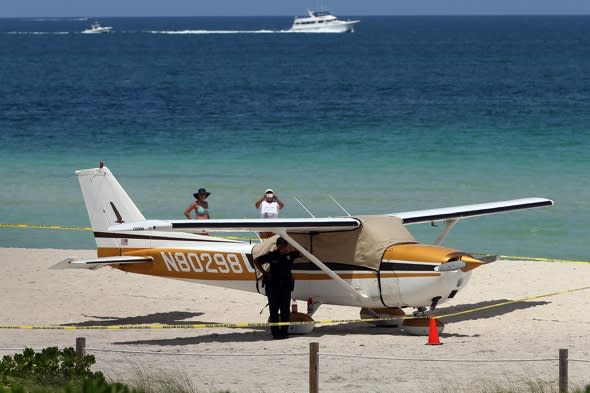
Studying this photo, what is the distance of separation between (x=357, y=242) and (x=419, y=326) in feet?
4.33

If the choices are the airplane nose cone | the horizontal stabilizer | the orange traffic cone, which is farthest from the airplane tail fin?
the airplane nose cone

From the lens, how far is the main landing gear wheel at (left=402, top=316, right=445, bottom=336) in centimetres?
1538

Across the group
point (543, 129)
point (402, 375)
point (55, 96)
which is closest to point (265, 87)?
point (55, 96)

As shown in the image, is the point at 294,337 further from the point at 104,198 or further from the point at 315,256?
the point at 104,198

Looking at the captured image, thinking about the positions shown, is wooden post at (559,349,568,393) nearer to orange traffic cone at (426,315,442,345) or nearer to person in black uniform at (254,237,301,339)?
orange traffic cone at (426,315,442,345)

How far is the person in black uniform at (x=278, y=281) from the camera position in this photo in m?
15.1

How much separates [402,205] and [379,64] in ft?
252

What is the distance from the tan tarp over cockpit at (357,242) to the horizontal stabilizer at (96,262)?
164cm

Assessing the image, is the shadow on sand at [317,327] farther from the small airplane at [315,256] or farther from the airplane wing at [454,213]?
the airplane wing at [454,213]

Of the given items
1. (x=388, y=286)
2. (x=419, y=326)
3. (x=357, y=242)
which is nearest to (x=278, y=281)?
(x=357, y=242)

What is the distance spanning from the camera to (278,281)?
15109 millimetres

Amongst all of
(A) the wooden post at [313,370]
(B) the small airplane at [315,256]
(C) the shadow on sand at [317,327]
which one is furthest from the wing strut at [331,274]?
(A) the wooden post at [313,370]

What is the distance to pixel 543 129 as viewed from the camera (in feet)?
161

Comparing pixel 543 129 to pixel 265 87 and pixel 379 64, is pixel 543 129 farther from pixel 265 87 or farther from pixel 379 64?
pixel 379 64
